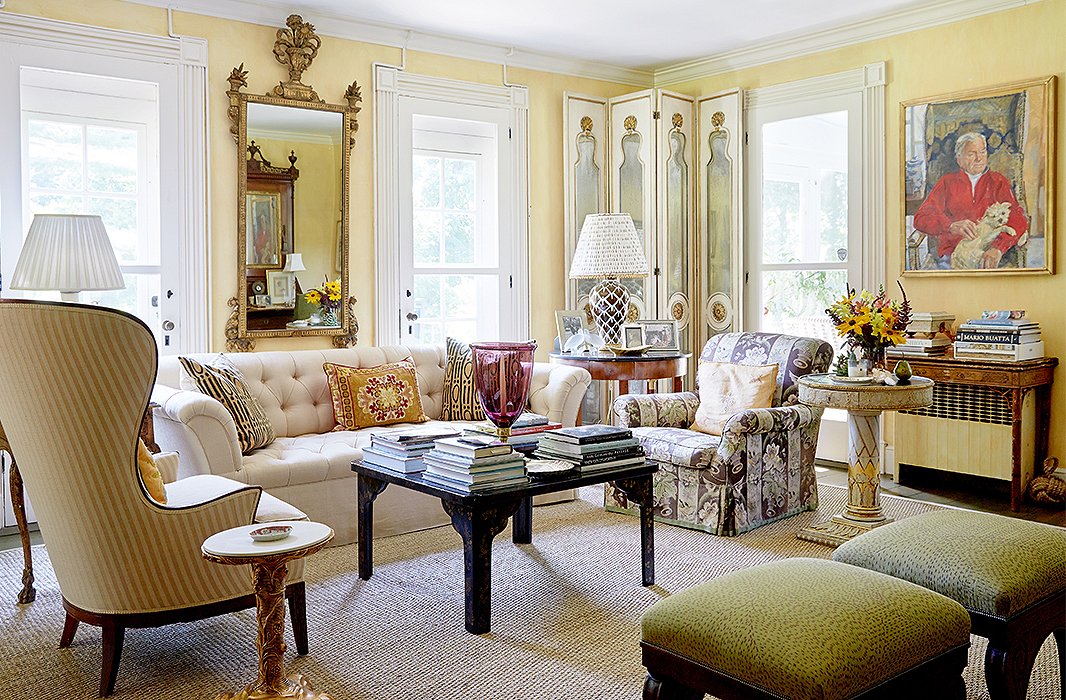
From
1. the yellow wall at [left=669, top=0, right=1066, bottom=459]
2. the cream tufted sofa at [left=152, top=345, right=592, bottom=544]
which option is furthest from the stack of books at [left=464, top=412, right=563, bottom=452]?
the yellow wall at [left=669, top=0, right=1066, bottom=459]

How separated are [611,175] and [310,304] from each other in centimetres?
233

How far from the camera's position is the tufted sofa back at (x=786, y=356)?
450 cm

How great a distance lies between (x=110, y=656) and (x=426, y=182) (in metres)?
3.77

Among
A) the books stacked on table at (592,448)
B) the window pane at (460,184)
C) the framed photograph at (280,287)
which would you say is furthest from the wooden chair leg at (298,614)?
the window pane at (460,184)

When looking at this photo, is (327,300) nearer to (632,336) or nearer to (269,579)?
(632,336)

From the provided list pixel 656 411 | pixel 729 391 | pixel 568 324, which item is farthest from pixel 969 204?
pixel 568 324

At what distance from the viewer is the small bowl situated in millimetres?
2318

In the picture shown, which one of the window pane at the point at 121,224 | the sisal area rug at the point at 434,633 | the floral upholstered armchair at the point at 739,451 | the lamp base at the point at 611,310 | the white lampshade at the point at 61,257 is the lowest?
the sisal area rug at the point at 434,633

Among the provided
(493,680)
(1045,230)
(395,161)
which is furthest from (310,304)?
(1045,230)

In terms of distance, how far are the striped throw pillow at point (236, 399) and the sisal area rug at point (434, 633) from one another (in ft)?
2.04

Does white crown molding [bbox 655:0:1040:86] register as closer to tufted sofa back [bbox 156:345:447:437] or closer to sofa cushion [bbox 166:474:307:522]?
tufted sofa back [bbox 156:345:447:437]

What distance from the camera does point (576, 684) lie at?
265 cm

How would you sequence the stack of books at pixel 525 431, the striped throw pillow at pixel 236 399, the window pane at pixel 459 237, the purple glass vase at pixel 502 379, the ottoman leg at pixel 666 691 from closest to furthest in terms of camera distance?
the ottoman leg at pixel 666 691 < the purple glass vase at pixel 502 379 < the stack of books at pixel 525 431 < the striped throw pillow at pixel 236 399 < the window pane at pixel 459 237

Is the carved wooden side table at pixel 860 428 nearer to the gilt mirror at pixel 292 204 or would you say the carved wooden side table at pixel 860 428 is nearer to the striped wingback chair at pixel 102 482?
the striped wingback chair at pixel 102 482
